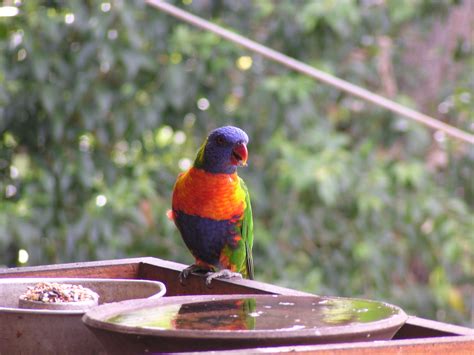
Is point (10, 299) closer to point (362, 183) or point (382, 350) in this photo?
point (382, 350)

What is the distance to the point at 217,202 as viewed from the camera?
2352mm

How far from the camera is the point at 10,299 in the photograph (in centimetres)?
145

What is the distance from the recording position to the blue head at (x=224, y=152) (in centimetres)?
235

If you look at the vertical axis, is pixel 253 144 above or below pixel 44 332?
above

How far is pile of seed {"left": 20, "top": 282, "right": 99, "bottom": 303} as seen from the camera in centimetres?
A: 131

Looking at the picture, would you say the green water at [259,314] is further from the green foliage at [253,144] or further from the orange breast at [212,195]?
the green foliage at [253,144]

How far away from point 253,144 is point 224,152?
71.7 inches

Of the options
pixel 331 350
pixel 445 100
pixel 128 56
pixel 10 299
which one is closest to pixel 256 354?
pixel 331 350

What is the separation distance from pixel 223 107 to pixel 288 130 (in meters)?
0.32

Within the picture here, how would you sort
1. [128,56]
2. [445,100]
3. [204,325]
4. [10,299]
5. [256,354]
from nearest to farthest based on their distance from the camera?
1. [256,354]
2. [204,325]
3. [10,299]
4. [128,56]
5. [445,100]

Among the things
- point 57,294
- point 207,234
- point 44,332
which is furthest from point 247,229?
point 44,332

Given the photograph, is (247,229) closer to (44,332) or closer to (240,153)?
(240,153)

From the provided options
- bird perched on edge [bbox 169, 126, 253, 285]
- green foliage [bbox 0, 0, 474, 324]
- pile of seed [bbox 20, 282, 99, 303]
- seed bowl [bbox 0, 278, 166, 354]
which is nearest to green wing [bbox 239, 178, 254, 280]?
bird perched on edge [bbox 169, 126, 253, 285]

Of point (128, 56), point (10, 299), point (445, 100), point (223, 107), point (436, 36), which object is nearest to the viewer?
point (10, 299)
